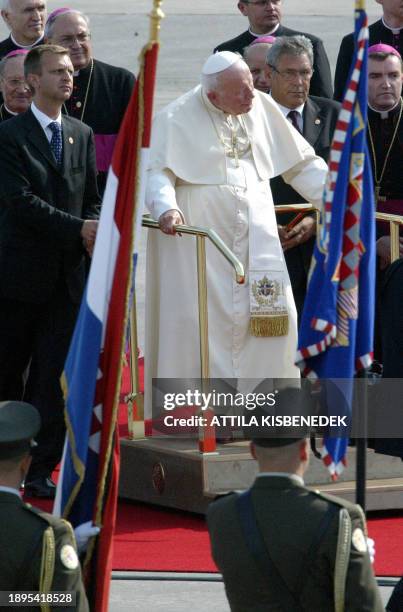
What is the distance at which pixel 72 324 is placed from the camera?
7.23 meters

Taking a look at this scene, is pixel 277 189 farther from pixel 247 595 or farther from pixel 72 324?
pixel 247 595

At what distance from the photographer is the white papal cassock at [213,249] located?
24.1 feet

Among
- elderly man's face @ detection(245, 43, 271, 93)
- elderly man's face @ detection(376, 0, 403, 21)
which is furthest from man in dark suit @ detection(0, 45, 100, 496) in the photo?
elderly man's face @ detection(376, 0, 403, 21)

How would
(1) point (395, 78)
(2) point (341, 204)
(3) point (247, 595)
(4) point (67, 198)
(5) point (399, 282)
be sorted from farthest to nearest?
1. (1) point (395, 78)
2. (4) point (67, 198)
3. (5) point (399, 282)
4. (2) point (341, 204)
5. (3) point (247, 595)

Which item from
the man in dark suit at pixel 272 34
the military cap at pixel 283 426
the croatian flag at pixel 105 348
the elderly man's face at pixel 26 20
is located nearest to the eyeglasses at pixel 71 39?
the elderly man's face at pixel 26 20

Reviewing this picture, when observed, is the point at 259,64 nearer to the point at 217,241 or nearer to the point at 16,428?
the point at 217,241

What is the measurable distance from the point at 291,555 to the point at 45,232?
3288mm

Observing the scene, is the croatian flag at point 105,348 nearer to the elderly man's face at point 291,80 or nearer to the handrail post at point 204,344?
the handrail post at point 204,344

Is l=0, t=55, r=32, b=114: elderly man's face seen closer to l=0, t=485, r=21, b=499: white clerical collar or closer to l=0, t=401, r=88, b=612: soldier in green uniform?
l=0, t=401, r=88, b=612: soldier in green uniform

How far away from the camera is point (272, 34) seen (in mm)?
9281

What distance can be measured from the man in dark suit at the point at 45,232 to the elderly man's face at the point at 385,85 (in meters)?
1.69

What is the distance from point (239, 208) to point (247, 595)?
3.52m

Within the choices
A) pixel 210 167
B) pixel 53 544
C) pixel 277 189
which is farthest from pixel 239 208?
pixel 53 544

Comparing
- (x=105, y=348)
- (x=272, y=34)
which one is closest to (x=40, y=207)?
(x=105, y=348)
